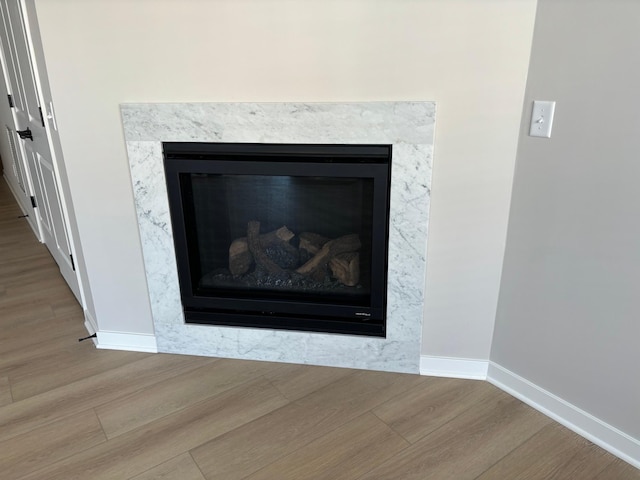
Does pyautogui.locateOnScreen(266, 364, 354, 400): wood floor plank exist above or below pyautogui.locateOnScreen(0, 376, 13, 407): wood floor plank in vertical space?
above

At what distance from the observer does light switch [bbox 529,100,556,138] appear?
1.69m

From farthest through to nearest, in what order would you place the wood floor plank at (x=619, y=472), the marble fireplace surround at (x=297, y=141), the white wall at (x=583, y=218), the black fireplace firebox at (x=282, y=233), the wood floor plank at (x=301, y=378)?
1. the wood floor plank at (x=301, y=378)
2. the black fireplace firebox at (x=282, y=233)
3. the marble fireplace surround at (x=297, y=141)
4. the wood floor plank at (x=619, y=472)
5. the white wall at (x=583, y=218)

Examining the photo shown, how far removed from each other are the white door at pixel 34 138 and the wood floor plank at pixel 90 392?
2.34 ft

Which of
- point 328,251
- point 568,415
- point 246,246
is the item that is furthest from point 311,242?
point 568,415

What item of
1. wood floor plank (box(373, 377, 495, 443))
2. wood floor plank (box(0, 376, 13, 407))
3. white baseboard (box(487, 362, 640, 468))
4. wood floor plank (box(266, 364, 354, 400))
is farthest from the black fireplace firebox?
wood floor plank (box(0, 376, 13, 407))

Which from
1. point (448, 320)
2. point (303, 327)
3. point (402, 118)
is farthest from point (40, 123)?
point (448, 320)

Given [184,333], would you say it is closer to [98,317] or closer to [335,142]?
[98,317]

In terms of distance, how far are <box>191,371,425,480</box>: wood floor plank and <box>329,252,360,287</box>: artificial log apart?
43 centimetres

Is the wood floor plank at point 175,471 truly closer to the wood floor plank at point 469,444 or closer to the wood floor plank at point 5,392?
the wood floor plank at point 469,444

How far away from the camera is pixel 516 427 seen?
6.16ft

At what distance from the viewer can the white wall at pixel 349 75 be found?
172 centimetres

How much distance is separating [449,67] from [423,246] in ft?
2.31

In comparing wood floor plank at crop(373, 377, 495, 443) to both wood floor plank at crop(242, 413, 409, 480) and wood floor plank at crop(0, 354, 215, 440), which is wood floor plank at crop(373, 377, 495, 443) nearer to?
wood floor plank at crop(242, 413, 409, 480)

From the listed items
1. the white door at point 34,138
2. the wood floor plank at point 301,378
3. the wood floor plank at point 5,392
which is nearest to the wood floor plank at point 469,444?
the wood floor plank at point 301,378
